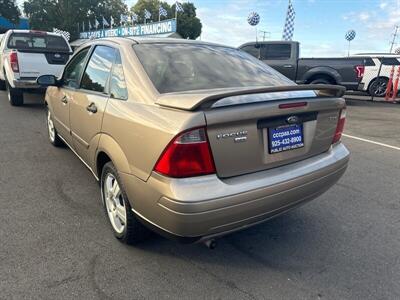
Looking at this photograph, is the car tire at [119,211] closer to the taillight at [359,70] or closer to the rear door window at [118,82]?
the rear door window at [118,82]

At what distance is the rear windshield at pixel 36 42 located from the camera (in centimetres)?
886

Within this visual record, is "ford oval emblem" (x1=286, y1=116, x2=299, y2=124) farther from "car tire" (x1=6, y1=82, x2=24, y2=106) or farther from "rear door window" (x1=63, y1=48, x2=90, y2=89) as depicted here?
"car tire" (x1=6, y1=82, x2=24, y2=106)

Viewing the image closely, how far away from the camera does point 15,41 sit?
8922 mm

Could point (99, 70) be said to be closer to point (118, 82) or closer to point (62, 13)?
point (118, 82)

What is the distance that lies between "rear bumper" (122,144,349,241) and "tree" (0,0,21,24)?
53.3m

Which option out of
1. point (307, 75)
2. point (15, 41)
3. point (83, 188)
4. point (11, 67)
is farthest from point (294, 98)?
point (307, 75)

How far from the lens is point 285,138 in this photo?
2.40m

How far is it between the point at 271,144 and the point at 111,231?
1.62 metres

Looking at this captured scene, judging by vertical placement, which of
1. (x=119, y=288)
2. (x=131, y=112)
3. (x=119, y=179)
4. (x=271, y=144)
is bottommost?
(x=119, y=288)

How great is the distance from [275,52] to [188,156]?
10.9 metres

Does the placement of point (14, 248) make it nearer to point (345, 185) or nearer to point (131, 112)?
point (131, 112)

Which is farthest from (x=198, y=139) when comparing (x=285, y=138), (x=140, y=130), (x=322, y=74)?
(x=322, y=74)

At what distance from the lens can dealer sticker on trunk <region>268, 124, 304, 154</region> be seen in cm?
232

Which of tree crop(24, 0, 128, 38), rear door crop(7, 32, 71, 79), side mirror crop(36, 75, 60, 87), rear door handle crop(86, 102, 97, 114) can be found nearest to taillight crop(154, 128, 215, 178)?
rear door handle crop(86, 102, 97, 114)
